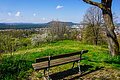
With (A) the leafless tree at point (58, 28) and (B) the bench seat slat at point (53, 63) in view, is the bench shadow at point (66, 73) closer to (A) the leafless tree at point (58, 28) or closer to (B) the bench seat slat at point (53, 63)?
(B) the bench seat slat at point (53, 63)

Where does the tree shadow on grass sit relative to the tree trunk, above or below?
below

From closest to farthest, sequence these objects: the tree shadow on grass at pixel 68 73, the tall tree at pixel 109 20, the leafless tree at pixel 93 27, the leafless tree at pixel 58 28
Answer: the tree shadow on grass at pixel 68 73
the tall tree at pixel 109 20
the leafless tree at pixel 93 27
the leafless tree at pixel 58 28

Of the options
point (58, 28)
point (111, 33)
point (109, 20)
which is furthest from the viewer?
point (58, 28)

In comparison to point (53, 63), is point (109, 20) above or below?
above

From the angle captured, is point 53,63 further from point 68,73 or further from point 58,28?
point 58,28

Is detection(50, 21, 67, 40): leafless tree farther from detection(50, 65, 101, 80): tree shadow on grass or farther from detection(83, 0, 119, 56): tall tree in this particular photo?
detection(50, 65, 101, 80): tree shadow on grass

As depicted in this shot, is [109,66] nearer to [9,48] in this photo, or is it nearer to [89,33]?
[9,48]

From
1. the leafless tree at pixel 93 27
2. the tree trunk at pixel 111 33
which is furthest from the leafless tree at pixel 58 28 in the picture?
the tree trunk at pixel 111 33

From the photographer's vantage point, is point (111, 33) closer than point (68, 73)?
No

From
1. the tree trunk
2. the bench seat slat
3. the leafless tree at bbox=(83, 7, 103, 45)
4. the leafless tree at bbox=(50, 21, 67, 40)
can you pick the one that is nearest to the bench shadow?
the bench seat slat

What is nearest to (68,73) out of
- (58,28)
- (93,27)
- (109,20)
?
(109,20)

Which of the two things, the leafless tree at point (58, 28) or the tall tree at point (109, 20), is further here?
Result: the leafless tree at point (58, 28)

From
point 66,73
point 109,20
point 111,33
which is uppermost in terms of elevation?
point 109,20

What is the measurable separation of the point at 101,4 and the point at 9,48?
584 centimetres
